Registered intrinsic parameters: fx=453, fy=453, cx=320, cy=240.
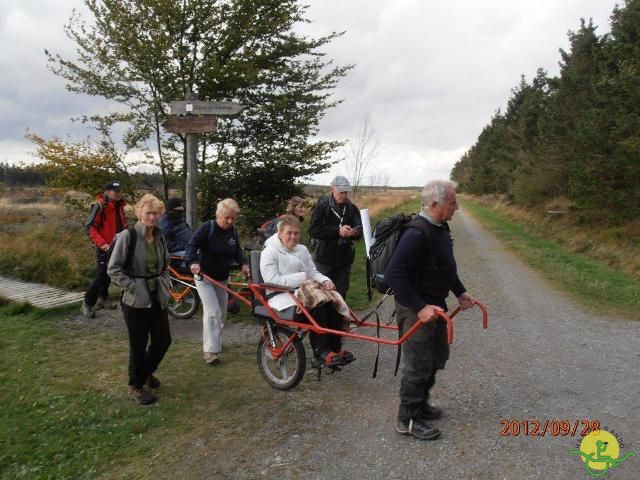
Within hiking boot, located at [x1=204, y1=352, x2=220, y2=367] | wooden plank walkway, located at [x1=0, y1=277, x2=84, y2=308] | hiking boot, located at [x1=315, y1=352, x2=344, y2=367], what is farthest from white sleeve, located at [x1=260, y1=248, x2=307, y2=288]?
wooden plank walkway, located at [x1=0, y1=277, x2=84, y2=308]

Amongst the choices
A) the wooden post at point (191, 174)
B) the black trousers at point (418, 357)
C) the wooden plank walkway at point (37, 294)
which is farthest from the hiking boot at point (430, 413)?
the wooden plank walkway at point (37, 294)

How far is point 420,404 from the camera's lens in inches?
140

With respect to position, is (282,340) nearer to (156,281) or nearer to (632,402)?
(156,281)

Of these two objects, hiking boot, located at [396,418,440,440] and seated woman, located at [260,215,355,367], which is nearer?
hiking boot, located at [396,418,440,440]

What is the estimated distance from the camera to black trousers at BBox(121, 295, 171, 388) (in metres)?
4.14

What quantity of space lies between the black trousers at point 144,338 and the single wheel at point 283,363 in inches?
38.0

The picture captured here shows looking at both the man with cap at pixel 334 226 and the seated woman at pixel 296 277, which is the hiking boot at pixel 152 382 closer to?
the seated woman at pixel 296 277

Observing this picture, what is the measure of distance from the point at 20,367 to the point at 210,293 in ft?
7.23

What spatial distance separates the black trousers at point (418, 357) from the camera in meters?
3.43

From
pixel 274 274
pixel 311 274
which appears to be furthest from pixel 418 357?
pixel 274 274

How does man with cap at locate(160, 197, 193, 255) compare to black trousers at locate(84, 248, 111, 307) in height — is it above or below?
above

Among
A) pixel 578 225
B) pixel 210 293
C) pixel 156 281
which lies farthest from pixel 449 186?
pixel 578 225

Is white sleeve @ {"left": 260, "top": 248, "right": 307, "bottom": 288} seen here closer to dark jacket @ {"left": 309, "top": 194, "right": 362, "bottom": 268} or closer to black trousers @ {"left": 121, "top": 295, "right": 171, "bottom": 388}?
black trousers @ {"left": 121, "top": 295, "right": 171, "bottom": 388}

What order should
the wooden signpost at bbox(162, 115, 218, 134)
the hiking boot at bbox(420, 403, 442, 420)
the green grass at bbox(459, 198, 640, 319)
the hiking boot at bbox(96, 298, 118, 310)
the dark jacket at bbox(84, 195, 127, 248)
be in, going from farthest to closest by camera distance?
the green grass at bbox(459, 198, 640, 319) < the hiking boot at bbox(96, 298, 118, 310) < the wooden signpost at bbox(162, 115, 218, 134) < the dark jacket at bbox(84, 195, 127, 248) < the hiking boot at bbox(420, 403, 442, 420)
